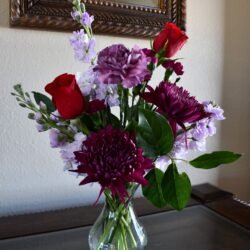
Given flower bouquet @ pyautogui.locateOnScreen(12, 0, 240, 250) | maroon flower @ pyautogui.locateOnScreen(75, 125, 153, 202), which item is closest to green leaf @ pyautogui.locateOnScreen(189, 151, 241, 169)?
flower bouquet @ pyautogui.locateOnScreen(12, 0, 240, 250)

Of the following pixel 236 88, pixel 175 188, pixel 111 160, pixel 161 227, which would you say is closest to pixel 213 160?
pixel 175 188

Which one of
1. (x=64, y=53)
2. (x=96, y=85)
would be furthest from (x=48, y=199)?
(x=96, y=85)

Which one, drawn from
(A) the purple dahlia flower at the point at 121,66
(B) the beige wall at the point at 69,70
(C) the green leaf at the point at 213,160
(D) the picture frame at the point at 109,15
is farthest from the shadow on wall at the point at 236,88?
(A) the purple dahlia flower at the point at 121,66

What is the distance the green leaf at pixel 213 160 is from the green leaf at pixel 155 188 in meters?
0.06

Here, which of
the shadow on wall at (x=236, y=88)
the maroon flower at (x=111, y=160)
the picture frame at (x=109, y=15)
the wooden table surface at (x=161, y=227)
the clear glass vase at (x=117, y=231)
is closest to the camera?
the maroon flower at (x=111, y=160)

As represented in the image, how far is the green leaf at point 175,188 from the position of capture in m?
0.54

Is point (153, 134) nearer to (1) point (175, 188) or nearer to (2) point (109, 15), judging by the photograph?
(1) point (175, 188)

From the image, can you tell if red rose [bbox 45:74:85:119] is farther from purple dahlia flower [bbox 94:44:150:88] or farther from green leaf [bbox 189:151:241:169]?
green leaf [bbox 189:151:241:169]

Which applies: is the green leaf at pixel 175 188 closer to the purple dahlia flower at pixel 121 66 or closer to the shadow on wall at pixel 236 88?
the purple dahlia flower at pixel 121 66

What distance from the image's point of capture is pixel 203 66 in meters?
1.22

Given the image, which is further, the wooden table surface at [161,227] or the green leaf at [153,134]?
the wooden table surface at [161,227]

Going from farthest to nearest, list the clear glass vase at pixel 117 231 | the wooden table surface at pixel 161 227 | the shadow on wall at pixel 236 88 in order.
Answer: the shadow on wall at pixel 236 88
the wooden table surface at pixel 161 227
the clear glass vase at pixel 117 231

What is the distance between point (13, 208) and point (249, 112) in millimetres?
941

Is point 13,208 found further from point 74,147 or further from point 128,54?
point 128,54
